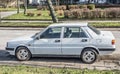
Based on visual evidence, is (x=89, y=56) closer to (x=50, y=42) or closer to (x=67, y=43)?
(x=67, y=43)

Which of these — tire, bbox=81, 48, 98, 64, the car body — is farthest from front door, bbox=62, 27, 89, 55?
tire, bbox=81, 48, 98, 64

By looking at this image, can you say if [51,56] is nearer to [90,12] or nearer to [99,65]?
[99,65]

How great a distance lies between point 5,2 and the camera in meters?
62.2

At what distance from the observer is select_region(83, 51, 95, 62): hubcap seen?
29.5 ft

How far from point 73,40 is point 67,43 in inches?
9.1

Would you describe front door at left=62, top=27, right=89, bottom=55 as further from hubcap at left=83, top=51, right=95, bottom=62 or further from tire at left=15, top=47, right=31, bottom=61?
tire at left=15, top=47, right=31, bottom=61

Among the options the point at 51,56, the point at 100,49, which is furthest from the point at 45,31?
the point at 100,49

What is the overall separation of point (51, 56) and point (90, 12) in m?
17.9

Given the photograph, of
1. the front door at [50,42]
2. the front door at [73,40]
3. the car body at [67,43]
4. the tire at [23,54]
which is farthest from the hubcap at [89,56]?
the tire at [23,54]

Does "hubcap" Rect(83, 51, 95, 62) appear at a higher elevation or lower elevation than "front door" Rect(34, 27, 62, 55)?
lower

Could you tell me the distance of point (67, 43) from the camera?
29.8ft

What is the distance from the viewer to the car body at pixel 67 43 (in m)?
8.95

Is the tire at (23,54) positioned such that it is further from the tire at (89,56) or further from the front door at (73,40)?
the tire at (89,56)

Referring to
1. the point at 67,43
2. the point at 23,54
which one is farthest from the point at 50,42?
the point at 23,54
